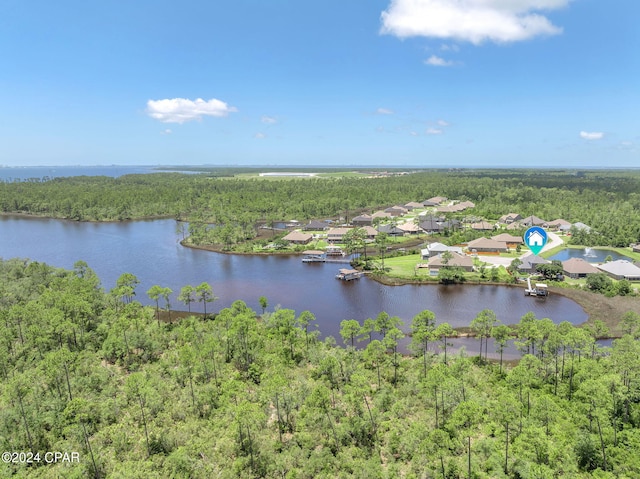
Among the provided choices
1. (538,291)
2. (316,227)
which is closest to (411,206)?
(316,227)

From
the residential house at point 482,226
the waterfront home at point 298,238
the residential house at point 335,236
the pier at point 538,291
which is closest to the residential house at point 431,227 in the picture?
the residential house at point 482,226

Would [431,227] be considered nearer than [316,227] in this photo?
Yes

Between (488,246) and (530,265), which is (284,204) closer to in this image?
(488,246)

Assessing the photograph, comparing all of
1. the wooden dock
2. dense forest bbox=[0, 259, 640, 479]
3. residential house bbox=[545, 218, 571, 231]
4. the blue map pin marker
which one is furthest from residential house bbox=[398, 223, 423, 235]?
dense forest bbox=[0, 259, 640, 479]

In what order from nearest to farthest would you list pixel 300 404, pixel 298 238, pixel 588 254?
pixel 300 404 < pixel 588 254 < pixel 298 238

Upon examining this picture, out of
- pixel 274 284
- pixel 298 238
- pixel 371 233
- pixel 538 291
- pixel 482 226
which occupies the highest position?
pixel 482 226

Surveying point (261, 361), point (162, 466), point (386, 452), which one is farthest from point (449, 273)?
point (162, 466)

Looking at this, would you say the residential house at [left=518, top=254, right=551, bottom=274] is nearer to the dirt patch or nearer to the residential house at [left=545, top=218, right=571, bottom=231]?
the dirt patch
